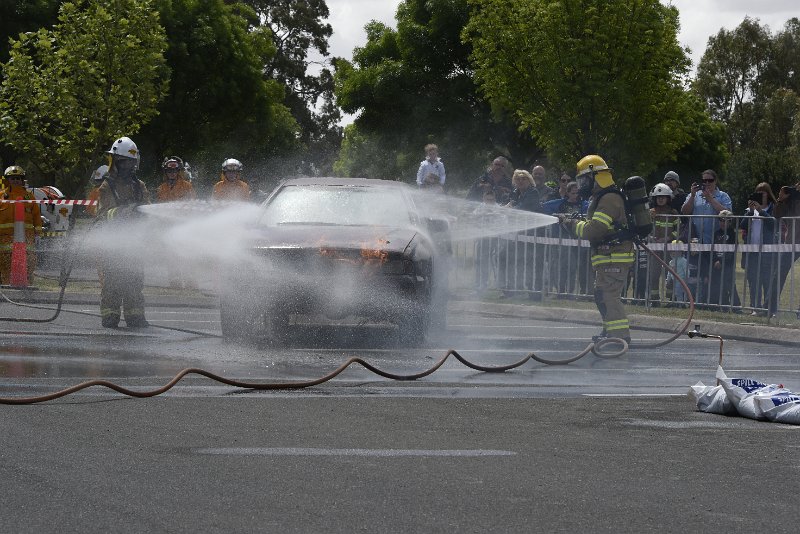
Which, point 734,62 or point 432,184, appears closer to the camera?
point 432,184

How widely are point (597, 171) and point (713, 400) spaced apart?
4.50m

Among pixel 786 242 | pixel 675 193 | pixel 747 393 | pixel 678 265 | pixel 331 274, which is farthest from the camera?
pixel 675 193

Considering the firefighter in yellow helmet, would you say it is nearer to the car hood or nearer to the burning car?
the burning car

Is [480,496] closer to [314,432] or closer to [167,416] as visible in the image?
[314,432]

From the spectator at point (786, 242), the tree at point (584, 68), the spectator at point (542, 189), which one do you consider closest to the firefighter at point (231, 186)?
the spectator at point (542, 189)

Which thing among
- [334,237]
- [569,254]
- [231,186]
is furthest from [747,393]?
[231,186]

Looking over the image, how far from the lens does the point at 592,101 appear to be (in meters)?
38.0

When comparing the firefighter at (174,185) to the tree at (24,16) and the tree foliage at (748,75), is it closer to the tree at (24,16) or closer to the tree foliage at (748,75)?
the tree at (24,16)

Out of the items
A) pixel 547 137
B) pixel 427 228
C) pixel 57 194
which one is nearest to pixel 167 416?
pixel 427 228

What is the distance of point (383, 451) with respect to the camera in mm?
6832

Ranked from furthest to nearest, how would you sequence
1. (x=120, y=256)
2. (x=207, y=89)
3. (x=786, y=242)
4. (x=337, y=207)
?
(x=207, y=89) → (x=786, y=242) → (x=120, y=256) → (x=337, y=207)

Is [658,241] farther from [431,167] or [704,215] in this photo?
[431,167]

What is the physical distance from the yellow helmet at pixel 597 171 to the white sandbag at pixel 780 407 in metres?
4.73

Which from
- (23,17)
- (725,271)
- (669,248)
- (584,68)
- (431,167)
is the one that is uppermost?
(23,17)
